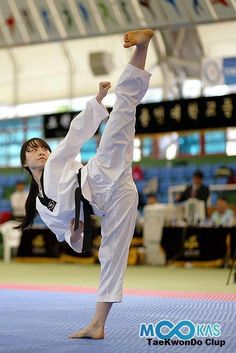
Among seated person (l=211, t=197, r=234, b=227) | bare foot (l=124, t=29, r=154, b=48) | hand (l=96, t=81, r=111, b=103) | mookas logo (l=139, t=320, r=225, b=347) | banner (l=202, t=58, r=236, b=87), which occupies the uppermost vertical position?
banner (l=202, t=58, r=236, b=87)

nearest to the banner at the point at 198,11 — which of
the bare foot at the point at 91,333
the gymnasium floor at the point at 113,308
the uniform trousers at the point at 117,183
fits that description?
the gymnasium floor at the point at 113,308

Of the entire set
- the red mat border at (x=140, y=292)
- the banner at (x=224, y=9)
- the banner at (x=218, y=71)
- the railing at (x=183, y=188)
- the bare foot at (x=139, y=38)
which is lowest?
the red mat border at (x=140, y=292)

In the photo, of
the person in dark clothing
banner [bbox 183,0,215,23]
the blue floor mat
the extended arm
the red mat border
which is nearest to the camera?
the blue floor mat

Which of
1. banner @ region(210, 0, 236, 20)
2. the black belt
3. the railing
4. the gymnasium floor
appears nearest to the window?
the railing

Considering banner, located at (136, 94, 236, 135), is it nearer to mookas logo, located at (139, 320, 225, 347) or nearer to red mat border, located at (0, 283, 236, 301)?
red mat border, located at (0, 283, 236, 301)

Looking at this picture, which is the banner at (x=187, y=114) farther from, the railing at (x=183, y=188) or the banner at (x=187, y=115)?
the railing at (x=183, y=188)

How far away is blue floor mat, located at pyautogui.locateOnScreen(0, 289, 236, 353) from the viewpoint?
A: 340cm

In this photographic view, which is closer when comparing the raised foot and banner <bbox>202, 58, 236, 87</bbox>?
the raised foot

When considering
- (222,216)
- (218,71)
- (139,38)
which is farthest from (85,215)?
(218,71)

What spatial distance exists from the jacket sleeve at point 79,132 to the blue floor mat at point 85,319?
36.4 inches

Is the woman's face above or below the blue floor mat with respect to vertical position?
above

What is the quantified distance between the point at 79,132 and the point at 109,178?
31cm

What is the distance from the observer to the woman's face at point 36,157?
4.05 metres

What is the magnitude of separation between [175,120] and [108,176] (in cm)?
790
